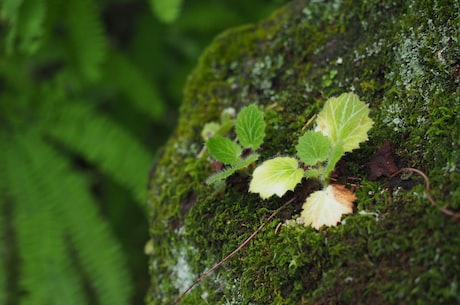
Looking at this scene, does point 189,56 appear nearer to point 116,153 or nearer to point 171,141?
point 116,153

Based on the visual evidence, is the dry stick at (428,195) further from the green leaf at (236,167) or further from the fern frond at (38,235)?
the fern frond at (38,235)

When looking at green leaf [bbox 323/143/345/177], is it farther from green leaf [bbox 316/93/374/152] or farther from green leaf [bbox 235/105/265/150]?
green leaf [bbox 235/105/265/150]

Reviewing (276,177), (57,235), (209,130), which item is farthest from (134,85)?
(276,177)

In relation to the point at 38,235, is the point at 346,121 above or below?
above

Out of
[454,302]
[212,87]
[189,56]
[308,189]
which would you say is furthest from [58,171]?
[454,302]

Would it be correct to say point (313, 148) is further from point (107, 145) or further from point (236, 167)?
point (107, 145)

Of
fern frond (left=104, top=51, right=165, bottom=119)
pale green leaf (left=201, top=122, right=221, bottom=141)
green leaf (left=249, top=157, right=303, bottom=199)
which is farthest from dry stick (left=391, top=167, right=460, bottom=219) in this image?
fern frond (left=104, top=51, right=165, bottom=119)

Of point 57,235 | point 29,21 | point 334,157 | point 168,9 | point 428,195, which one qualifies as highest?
point 29,21
